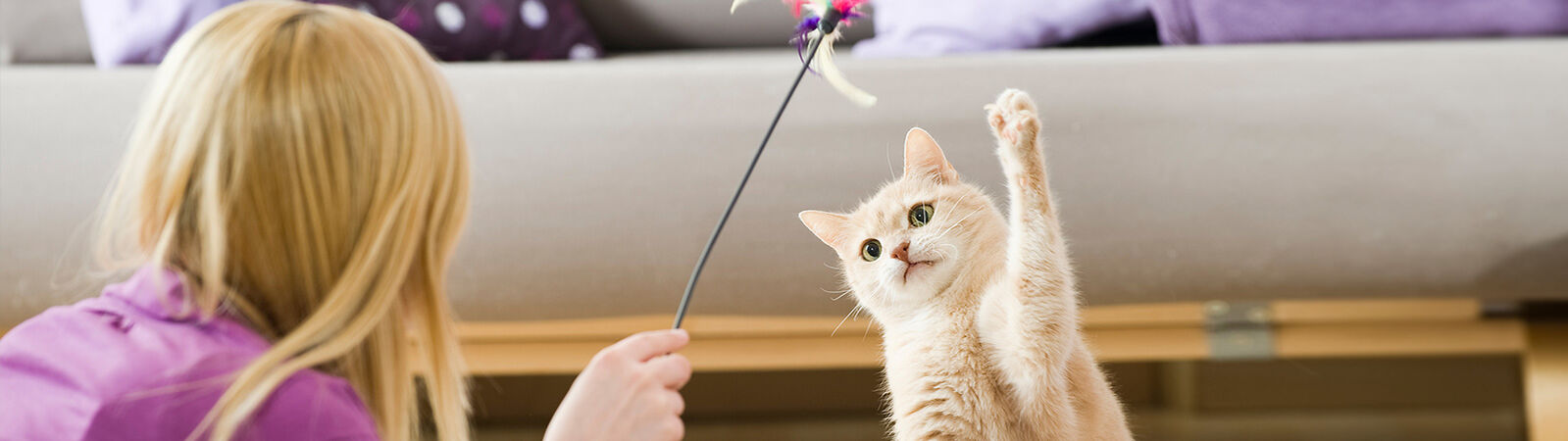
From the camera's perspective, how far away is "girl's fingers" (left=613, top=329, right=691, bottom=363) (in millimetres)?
637

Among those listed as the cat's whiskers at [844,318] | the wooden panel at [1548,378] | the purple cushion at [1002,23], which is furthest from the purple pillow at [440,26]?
the wooden panel at [1548,378]

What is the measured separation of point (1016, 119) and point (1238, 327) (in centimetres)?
50

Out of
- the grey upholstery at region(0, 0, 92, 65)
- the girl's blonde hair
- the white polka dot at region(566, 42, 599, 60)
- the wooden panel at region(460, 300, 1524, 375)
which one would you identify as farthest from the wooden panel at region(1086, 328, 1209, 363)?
the grey upholstery at region(0, 0, 92, 65)

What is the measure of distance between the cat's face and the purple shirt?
275mm

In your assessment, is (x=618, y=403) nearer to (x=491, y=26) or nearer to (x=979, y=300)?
(x=979, y=300)

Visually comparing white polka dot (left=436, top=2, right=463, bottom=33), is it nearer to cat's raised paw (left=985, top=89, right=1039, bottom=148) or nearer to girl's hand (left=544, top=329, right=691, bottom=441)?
girl's hand (left=544, top=329, right=691, bottom=441)

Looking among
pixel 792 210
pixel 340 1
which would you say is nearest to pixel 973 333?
pixel 792 210

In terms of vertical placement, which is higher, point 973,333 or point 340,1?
point 340,1

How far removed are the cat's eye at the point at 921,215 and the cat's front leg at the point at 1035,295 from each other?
50 millimetres

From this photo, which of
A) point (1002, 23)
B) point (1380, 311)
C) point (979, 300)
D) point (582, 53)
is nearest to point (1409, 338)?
point (1380, 311)

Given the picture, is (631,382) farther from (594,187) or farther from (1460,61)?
(1460,61)

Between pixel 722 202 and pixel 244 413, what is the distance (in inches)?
17.1

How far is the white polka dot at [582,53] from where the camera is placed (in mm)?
1354

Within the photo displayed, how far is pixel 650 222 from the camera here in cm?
92
